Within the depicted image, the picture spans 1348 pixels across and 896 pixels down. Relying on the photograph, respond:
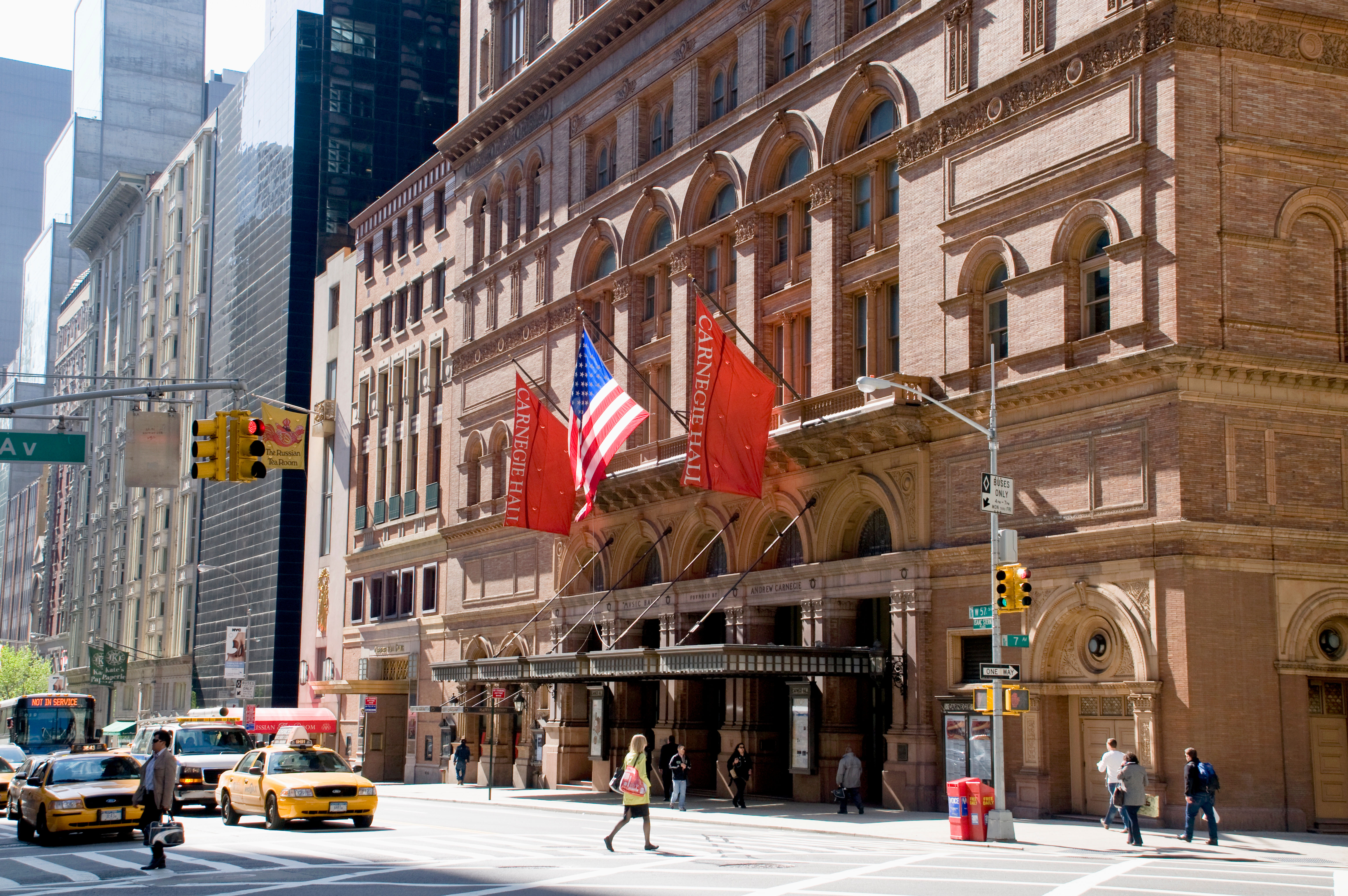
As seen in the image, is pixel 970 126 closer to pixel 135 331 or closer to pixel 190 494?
pixel 190 494

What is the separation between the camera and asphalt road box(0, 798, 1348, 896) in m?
18.7

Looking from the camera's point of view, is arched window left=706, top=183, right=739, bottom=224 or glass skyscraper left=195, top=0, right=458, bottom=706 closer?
arched window left=706, top=183, right=739, bottom=224

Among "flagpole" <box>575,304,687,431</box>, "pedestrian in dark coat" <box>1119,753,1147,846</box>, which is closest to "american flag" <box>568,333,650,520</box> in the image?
"flagpole" <box>575,304,687,431</box>

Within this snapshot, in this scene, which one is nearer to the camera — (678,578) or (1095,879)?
(1095,879)

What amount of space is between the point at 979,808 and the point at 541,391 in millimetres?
29788

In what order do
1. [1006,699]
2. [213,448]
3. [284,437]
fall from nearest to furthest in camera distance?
[213,448] → [1006,699] → [284,437]

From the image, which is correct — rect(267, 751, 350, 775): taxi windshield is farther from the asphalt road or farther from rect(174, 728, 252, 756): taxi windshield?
rect(174, 728, 252, 756): taxi windshield

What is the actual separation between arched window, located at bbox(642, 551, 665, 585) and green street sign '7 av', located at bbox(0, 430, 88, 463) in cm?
2265

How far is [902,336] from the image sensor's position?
37.9 meters

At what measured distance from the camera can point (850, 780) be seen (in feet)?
116

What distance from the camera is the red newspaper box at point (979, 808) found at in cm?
2714

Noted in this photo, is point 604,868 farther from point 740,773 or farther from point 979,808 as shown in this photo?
point 740,773

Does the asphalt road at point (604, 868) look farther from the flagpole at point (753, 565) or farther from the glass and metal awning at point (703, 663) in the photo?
the flagpole at point (753, 565)

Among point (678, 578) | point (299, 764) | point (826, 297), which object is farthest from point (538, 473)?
point (299, 764)
